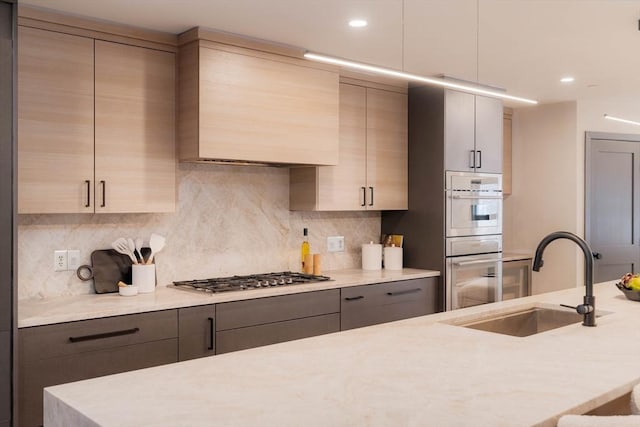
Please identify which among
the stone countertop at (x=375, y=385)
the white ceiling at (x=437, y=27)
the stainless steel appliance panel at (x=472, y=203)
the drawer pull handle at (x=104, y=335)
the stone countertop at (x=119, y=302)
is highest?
the white ceiling at (x=437, y=27)

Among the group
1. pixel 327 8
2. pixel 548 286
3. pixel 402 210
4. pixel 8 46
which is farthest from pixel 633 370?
pixel 548 286

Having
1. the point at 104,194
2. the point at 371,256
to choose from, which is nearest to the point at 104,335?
the point at 104,194

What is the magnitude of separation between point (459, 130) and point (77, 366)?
328cm

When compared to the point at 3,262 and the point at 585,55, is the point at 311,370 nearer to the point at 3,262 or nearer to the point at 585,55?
the point at 3,262

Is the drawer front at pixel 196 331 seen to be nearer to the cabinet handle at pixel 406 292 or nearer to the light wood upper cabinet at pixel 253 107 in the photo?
the light wood upper cabinet at pixel 253 107

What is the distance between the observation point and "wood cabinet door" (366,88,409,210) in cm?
467

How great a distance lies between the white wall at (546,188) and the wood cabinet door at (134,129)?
3.92 metres

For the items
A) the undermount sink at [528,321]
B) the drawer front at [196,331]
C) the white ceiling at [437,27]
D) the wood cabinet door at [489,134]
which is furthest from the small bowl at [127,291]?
the wood cabinet door at [489,134]

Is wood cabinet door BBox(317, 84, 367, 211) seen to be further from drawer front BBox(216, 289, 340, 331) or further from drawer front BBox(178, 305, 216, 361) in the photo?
drawer front BBox(178, 305, 216, 361)

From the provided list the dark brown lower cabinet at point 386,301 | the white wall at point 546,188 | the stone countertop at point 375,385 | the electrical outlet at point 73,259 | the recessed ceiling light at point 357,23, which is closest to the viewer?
the stone countertop at point 375,385

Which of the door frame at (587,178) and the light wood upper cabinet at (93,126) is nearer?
the light wood upper cabinet at (93,126)

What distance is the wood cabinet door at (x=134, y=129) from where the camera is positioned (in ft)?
10.8

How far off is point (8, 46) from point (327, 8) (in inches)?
59.6

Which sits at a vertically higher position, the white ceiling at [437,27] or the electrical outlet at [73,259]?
the white ceiling at [437,27]
